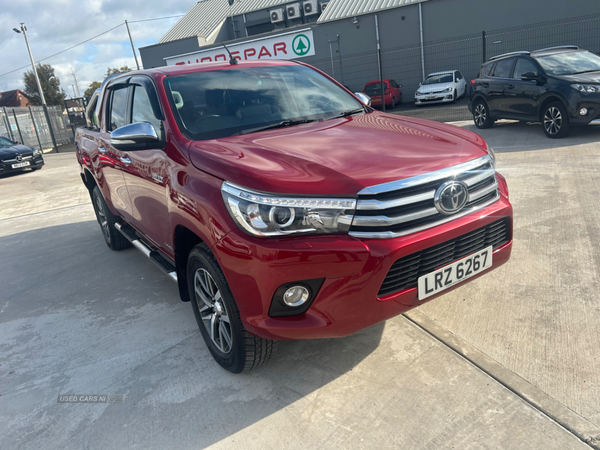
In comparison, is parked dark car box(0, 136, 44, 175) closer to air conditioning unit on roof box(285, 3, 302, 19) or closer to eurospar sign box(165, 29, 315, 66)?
eurospar sign box(165, 29, 315, 66)

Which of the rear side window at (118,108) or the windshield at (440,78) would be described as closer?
the rear side window at (118,108)

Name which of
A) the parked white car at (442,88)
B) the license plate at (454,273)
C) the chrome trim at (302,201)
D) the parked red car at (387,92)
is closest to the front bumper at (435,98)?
the parked white car at (442,88)

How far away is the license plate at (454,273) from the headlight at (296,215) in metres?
0.53

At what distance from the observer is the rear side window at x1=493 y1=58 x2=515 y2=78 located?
9.59 meters

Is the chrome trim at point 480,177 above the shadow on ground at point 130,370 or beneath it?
above

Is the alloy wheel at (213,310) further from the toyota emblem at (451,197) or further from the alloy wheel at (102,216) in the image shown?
the alloy wheel at (102,216)

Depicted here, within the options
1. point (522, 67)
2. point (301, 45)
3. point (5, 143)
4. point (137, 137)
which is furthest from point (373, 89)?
point (137, 137)

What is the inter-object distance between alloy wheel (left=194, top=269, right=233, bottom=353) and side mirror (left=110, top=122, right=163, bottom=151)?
0.88m

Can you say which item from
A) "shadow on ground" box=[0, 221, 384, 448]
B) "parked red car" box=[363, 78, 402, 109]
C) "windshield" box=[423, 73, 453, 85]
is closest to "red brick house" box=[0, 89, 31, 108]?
"parked red car" box=[363, 78, 402, 109]

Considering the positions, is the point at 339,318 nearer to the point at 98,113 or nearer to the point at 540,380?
the point at 540,380

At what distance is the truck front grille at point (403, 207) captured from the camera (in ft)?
7.12

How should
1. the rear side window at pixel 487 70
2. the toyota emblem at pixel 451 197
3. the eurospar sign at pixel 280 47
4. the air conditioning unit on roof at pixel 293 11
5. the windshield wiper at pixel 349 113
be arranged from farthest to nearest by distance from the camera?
1. the air conditioning unit on roof at pixel 293 11
2. the eurospar sign at pixel 280 47
3. the rear side window at pixel 487 70
4. the windshield wiper at pixel 349 113
5. the toyota emblem at pixel 451 197

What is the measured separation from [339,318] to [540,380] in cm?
109

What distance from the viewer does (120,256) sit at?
5133 mm
